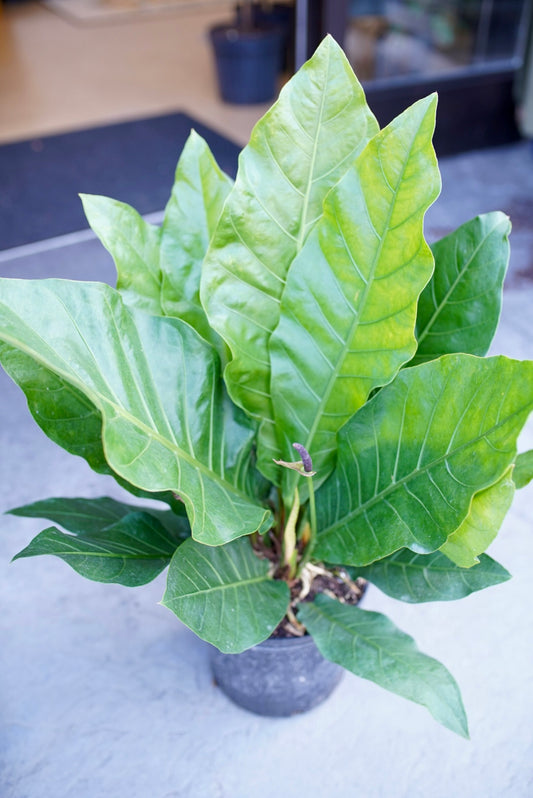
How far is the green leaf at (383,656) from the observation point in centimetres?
77

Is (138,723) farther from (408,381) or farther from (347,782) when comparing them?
(408,381)

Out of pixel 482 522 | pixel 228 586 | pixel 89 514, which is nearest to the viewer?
pixel 482 522

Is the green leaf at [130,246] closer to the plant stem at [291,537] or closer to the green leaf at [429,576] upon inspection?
the plant stem at [291,537]

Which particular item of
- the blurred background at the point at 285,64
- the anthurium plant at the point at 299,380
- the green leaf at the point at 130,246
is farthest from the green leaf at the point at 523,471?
the blurred background at the point at 285,64

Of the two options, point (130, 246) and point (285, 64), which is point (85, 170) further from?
point (130, 246)

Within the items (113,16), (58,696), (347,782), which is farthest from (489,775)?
(113,16)

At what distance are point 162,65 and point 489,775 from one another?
14.4 ft

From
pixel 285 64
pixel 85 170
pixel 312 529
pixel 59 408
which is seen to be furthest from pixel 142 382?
pixel 285 64

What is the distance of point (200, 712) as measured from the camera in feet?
3.87

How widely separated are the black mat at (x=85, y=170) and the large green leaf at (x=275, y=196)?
6.28 ft

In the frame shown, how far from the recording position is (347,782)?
1.08 meters

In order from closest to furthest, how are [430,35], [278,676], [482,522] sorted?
[482,522]
[278,676]
[430,35]

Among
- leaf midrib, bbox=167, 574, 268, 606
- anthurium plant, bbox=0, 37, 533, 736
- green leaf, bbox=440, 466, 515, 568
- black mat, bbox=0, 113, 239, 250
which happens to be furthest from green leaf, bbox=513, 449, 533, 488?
black mat, bbox=0, 113, 239, 250

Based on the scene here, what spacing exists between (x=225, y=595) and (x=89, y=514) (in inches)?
9.2
